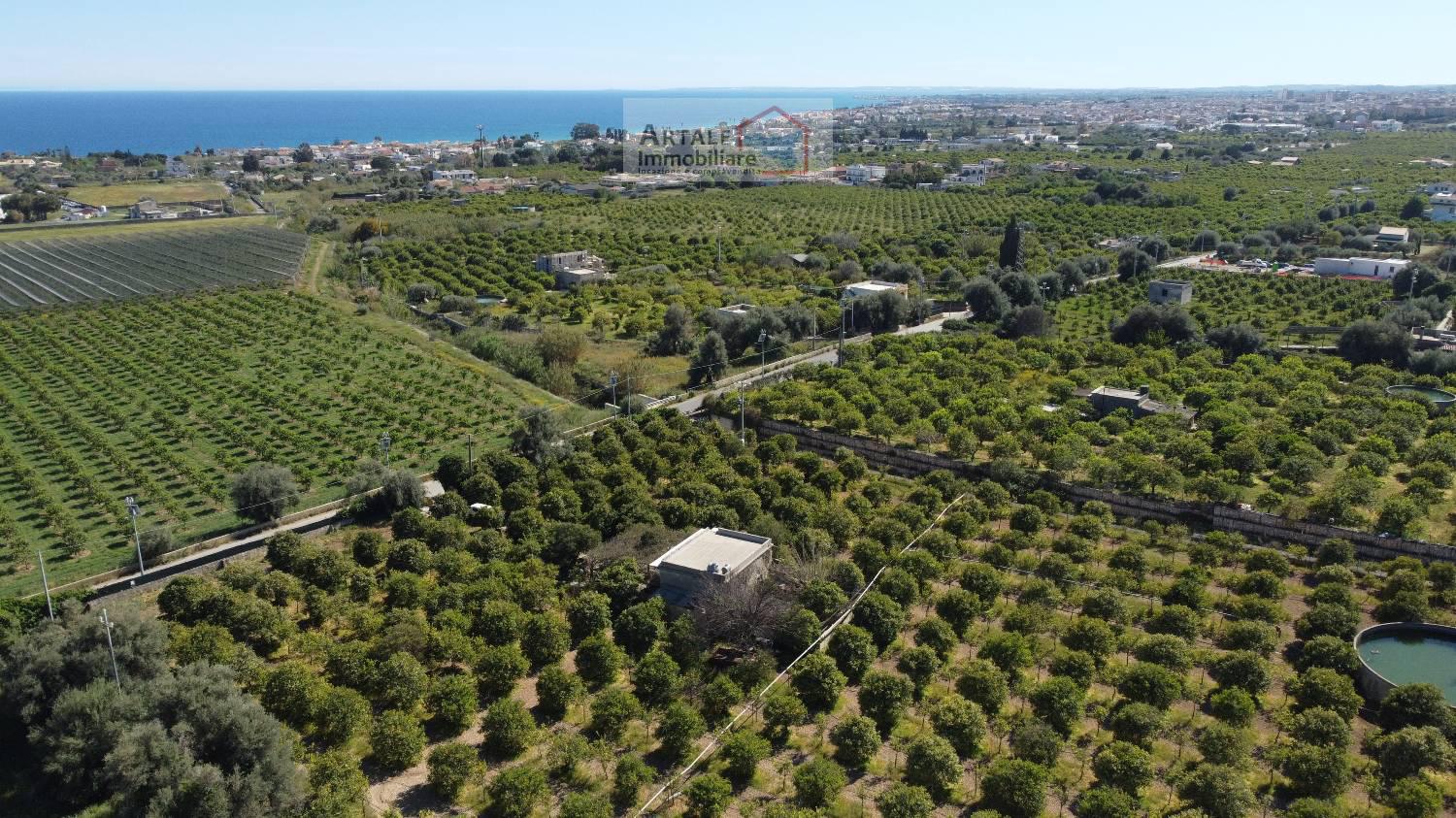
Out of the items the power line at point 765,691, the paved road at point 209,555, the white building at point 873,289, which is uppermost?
the white building at point 873,289

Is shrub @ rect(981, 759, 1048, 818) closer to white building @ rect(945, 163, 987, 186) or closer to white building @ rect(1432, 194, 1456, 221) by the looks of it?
white building @ rect(1432, 194, 1456, 221)

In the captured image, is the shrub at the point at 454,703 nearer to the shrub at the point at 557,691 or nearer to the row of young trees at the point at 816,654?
the row of young trees at the point at 816,654

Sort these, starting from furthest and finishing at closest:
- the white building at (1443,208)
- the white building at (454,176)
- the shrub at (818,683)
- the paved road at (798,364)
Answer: the white building at (454,176) < the white building at (1443,208) < the paved road at (798,364) < the shrub at (818,683)

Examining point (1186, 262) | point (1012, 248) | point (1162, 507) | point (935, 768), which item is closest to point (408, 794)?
point (935, 768)

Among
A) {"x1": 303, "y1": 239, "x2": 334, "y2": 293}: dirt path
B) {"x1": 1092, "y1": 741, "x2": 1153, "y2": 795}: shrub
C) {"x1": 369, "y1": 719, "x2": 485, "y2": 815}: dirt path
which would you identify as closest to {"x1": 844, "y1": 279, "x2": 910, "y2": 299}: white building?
{"x1": 303, "y1": 239, "x2": 334, "y2": 293}: dirt path

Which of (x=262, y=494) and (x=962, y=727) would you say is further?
(x=262, y=494)

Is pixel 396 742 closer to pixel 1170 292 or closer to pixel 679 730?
pixel 679 730

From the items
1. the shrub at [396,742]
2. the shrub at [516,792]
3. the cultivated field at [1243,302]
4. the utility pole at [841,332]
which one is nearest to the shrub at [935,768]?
the shrub at [516,792]
